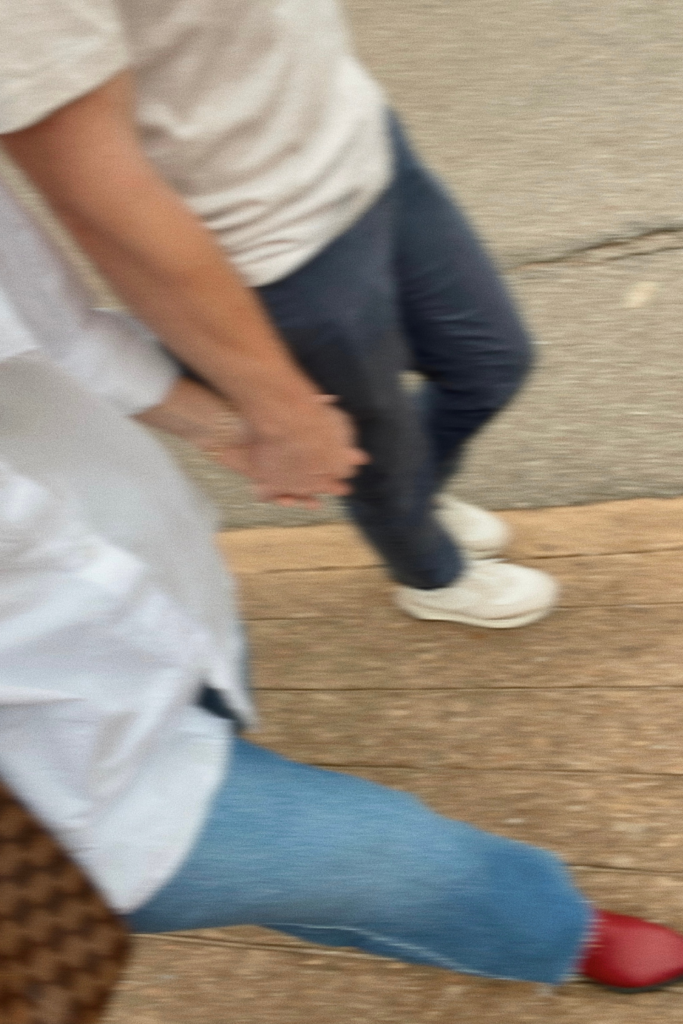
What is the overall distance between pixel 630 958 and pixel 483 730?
0.53 metres

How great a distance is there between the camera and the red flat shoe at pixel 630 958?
5.40 feet

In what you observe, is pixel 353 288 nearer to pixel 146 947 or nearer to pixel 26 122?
pixel 26 122

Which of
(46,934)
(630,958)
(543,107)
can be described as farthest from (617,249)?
(46,934)

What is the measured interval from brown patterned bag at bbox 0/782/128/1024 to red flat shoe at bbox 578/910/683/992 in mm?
821

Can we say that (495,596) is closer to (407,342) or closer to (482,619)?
(482,619)

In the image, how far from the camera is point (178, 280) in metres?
1.38

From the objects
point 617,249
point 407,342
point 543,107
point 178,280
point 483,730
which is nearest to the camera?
point 178,280

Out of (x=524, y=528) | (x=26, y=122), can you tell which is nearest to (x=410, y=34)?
(x=524, y=528)

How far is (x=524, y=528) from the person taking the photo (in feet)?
8.18

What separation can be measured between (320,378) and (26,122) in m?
0.61

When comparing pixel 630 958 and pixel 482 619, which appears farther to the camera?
pixel 482 619

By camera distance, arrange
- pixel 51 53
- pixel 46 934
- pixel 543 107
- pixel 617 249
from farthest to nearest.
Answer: pixel 543 107, pixel 617 249, pixel 51 53, pixel 46 934

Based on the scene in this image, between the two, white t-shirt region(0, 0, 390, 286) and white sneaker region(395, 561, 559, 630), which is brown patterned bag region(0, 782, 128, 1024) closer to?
white t-shirt region(0, 0, 390, 286)

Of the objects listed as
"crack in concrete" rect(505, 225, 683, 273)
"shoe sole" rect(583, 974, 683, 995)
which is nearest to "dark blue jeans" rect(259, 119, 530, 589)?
"shoe sole" rect(583, 974, 683, 995)
